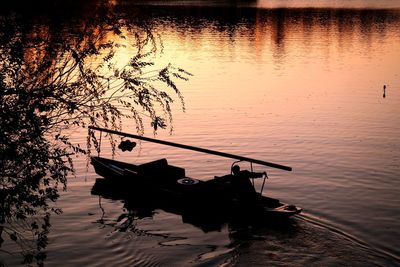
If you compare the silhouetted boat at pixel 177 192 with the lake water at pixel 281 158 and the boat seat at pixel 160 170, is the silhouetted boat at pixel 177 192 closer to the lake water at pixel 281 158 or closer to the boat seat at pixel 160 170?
the boat seat at pixel 160 170

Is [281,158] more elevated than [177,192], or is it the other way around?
[177,192]

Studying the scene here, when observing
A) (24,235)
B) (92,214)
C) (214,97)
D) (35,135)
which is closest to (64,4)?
(35,135)

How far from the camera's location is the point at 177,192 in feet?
74.5

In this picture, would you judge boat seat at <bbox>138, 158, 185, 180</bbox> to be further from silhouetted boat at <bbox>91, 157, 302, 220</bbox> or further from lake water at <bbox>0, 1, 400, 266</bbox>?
lake water at <bbox>0, 1, 400, 266</bbox>

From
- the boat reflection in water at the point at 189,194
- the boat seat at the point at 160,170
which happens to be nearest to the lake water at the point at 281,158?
the boat reflection in water at the point at 189,194

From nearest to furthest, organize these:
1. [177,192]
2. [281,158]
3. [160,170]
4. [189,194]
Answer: [189,194] → [177,192] → [160,170] → [281,158]

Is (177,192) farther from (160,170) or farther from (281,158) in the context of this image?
(281,158)

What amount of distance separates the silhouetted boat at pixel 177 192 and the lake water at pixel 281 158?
25.5 inches

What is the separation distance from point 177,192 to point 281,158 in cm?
927

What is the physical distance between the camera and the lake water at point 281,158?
1842 cm

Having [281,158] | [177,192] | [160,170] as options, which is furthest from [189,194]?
→ [281,158]

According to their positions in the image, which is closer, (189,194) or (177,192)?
(189,194)

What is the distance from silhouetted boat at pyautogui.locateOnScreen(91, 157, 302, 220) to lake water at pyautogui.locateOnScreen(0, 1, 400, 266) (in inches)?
25.5

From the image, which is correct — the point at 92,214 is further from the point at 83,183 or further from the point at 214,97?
the point at 214,97
